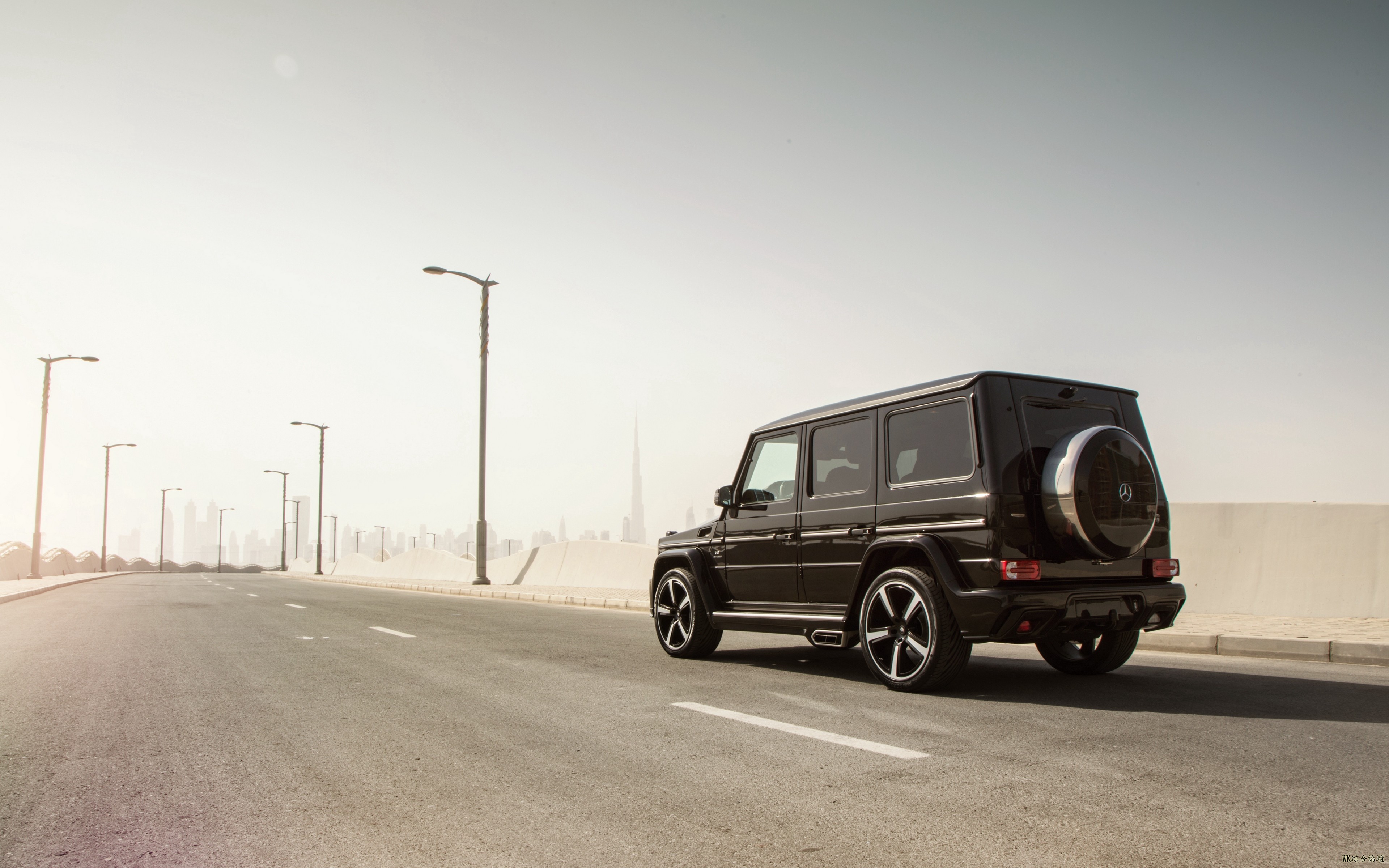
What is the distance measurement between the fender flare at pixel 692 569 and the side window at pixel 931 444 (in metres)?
2.41

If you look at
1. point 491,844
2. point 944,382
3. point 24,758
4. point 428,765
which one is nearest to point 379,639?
point 24,758

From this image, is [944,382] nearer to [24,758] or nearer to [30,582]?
[24,758]

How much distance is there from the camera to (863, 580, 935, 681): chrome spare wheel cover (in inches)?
252

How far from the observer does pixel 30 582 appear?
32625 millimetres

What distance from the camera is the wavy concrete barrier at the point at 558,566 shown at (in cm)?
2180

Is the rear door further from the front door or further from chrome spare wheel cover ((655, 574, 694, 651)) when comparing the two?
chrome spare wheel cover ((655, 574, 694, 651))

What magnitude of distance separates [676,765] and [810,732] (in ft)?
3.31

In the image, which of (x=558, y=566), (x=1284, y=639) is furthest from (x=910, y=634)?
(x=558, y=566)

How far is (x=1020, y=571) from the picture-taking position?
5961 mm

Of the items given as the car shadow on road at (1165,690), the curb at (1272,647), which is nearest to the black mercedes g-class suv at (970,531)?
the car shadow on road at (1165,690)

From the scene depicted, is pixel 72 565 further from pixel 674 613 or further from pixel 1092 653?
pixel 1092 653

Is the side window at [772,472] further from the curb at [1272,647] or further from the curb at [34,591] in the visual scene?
the curb at [34,591]

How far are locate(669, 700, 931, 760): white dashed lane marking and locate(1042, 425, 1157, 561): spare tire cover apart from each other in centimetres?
217

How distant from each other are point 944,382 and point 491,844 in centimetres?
456
